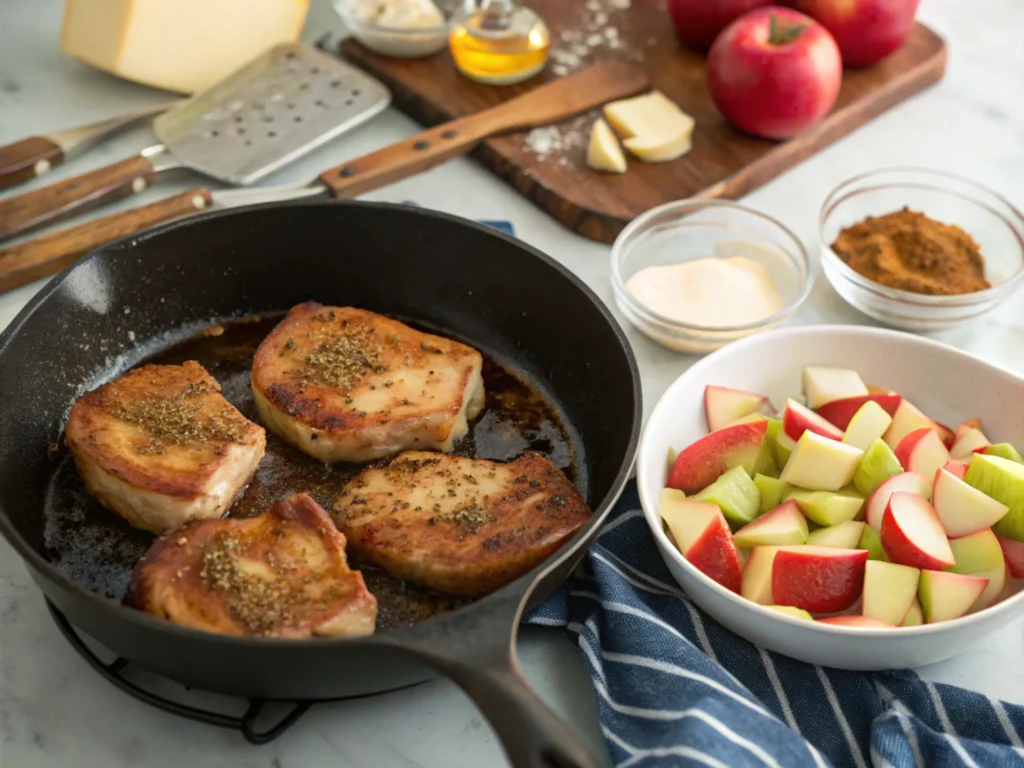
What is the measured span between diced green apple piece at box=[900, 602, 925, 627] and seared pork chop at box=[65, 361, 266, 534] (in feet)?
3.29

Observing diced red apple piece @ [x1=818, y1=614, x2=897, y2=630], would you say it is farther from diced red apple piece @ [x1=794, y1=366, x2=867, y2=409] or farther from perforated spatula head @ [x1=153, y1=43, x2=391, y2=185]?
perforated spatula head @ [x1=153, y1=43, x2=391, y2=185]

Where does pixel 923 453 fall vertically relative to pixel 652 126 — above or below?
below

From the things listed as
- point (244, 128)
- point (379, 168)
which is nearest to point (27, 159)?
point (244, 128)

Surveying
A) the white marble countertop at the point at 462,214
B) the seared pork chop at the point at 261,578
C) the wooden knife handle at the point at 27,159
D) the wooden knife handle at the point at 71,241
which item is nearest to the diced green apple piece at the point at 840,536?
the white marble countertop at the point at 462,214

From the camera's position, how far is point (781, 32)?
2.41 m

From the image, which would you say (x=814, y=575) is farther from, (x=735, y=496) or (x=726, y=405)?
(x=726, y=405)

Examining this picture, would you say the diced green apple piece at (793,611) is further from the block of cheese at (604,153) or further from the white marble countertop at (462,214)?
the block of cheese at (604,153)

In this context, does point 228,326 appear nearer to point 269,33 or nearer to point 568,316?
point 568,316

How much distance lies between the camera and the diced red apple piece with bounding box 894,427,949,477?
170cm

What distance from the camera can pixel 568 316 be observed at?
1.90 m

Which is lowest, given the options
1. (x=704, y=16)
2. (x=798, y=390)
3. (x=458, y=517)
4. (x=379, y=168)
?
(x=798, y=390)

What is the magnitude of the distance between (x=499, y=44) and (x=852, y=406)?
131cm

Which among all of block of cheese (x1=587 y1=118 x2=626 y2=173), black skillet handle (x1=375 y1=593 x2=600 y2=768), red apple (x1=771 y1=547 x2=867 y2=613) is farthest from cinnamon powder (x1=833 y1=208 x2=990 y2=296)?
black skillet handle (x1=375 y1=593 x2=600 y2=768)

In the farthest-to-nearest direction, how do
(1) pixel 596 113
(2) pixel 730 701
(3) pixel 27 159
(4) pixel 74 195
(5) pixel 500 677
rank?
1. (1) pixel 596 113
2. (3) pixel 27 159
3. (4) pixel 74 195
4. (2) pixel 730 701
5. (5) pixel 500 677
